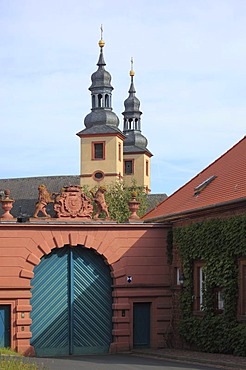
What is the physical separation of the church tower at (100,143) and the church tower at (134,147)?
1104 centimetres

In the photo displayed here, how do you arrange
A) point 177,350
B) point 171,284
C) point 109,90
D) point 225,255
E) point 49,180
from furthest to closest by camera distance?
point 49,180 → point 109,90 → point 171,284 → point 177,350 → point 225,255

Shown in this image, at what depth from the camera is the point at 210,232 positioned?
2777 centimetres

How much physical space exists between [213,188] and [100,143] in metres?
69.0

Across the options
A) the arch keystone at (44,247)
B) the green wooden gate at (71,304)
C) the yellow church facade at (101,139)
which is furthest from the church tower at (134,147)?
the arch keystone at (44,247)

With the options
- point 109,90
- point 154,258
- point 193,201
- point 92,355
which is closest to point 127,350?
point 92,355

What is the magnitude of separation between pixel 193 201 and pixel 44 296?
598cm

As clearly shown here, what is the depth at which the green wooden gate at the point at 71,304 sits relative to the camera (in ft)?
102

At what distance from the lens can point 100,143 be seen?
98625mm

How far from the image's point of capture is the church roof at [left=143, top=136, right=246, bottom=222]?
27516 mm

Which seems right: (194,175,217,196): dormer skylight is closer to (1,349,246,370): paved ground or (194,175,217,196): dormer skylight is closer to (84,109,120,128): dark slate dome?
(1,349,246,370): paved ground

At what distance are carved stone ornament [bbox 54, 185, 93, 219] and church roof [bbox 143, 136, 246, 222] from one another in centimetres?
267

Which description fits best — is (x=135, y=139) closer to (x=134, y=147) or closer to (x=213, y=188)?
(x=134, y=147)

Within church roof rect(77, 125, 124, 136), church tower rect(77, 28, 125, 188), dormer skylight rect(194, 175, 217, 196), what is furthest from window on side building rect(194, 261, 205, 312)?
church roof rect(77, 125, 124, 136)

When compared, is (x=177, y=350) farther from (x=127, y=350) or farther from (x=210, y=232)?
(x=210, y=232)
